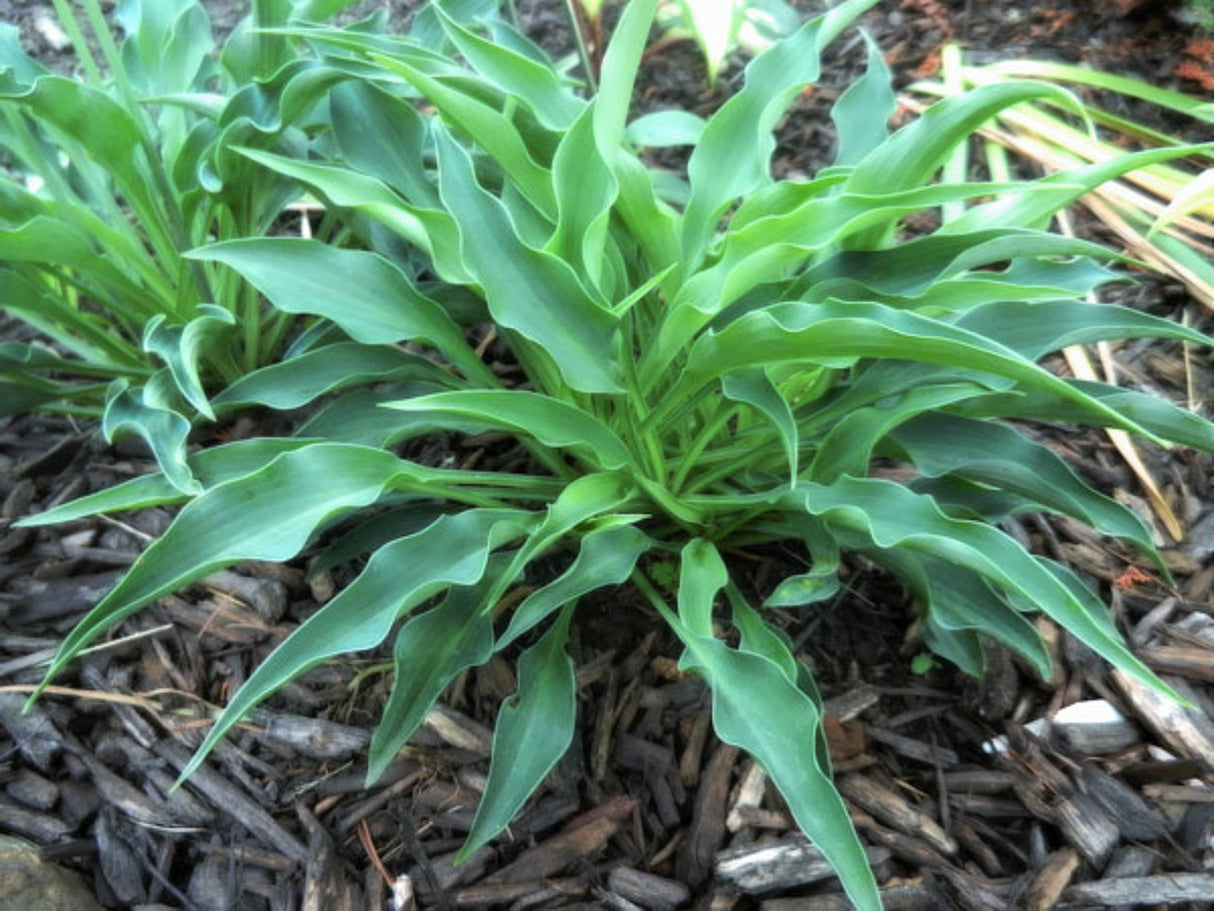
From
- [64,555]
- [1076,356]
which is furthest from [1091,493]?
[64,555]

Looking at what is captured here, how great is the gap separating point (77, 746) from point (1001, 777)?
1.29 meters

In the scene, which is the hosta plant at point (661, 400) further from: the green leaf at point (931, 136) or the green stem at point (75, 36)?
the green stem at point (75, 36)

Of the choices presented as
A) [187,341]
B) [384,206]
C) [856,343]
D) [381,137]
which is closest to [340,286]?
[384,206]

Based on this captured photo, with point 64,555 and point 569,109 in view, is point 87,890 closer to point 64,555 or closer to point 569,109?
point 64,555

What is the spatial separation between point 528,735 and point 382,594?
0.25m

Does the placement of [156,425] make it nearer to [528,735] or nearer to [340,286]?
[340,286]

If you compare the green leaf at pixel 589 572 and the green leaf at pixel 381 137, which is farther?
the green leaf at pixel 381 137

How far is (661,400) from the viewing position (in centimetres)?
139

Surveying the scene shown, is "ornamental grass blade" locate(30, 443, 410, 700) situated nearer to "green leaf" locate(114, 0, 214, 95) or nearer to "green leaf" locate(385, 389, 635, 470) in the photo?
"green leaf" locate(385, 389, 635, 470)

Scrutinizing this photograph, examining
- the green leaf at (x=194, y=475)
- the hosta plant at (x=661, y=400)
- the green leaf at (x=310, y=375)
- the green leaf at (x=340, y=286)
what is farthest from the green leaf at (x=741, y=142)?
the green leaf at (x=194, y=475)

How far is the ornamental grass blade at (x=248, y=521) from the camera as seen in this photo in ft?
3.68

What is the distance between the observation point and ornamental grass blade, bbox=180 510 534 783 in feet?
3.57

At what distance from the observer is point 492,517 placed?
52.9 inches

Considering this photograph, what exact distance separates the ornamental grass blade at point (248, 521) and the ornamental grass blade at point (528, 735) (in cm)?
30
